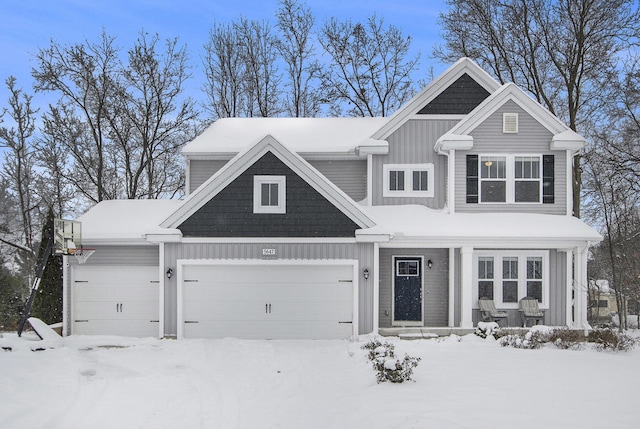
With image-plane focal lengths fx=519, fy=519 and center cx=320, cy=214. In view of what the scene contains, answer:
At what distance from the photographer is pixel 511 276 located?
594 inches

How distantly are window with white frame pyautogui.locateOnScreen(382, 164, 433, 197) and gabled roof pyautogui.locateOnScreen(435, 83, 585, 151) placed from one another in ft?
3.41

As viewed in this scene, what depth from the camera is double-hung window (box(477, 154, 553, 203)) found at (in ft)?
49.8

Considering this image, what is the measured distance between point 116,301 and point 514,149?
12230mm

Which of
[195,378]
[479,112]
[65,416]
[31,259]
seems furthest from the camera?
[31,259]

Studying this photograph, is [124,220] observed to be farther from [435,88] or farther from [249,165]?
[435,88]

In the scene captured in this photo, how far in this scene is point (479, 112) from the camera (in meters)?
15.0

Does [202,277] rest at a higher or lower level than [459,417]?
higher

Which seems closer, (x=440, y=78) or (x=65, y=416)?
(x=65, y=416)

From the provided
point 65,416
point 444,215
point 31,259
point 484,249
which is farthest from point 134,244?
point 31,259

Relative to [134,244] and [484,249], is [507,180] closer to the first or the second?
[484,249]

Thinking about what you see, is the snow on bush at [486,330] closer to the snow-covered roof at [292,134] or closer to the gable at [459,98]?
the snow-covered roof at [292,134]

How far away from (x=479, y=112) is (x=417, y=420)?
34.9 feet

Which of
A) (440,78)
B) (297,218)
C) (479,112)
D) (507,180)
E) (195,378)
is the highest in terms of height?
(440,78)

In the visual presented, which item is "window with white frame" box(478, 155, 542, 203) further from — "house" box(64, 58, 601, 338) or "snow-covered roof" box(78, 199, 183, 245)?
"snow-covered roof" box(78, 199, 183, 245)
